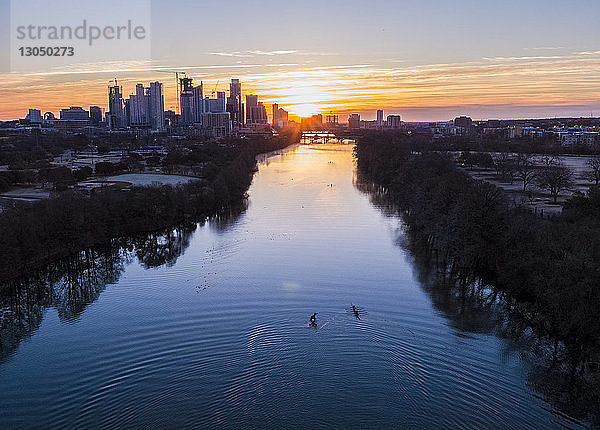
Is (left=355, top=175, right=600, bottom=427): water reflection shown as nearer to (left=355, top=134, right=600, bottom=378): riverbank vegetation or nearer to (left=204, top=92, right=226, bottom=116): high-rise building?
(left=355, top=134, right=600, bottom=378): riverbank vegetation

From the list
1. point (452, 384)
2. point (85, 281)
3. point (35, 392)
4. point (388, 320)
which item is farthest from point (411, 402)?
point (85, 281)

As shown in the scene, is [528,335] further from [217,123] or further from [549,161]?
[217,123]

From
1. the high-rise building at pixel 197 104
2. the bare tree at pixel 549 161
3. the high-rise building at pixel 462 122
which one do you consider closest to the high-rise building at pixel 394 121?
the high-rise building at pixel 462 122

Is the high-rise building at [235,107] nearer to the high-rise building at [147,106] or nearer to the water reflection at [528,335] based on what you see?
the high-rise building at [147,106]

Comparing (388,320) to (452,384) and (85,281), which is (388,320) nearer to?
(452,384)

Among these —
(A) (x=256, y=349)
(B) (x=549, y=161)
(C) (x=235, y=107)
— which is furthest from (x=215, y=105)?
(A) (x=256, y=349)
